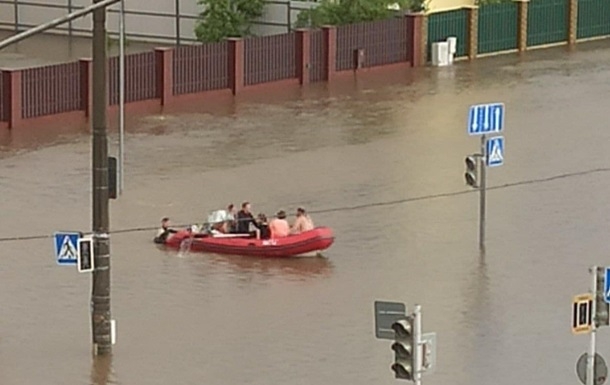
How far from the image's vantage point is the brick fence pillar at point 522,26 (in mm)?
64625

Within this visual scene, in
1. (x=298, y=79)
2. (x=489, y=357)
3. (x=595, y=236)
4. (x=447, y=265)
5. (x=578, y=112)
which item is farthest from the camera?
(x=298, y=79)

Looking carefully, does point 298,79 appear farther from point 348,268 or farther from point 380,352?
point 380,352

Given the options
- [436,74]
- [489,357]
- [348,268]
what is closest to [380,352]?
[489,357]

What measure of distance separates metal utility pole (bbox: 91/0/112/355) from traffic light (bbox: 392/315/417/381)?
27.7 ft

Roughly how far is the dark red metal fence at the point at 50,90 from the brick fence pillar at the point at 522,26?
710 inches

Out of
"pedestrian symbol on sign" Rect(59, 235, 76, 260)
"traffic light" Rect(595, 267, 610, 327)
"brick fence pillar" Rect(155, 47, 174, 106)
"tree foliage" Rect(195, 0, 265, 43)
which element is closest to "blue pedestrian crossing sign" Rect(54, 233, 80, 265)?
"pedestrian symbol on sign" Rect(59, 235, 76, 260)

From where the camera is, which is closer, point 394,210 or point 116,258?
point 116,258

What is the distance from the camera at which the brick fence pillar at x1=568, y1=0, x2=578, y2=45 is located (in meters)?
66.6

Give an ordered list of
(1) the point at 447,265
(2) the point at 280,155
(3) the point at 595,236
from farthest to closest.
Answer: (2) the point at 280,155, (3) the point at 595,236, (1) the point at 447,265

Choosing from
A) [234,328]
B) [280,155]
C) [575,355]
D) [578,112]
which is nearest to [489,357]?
[575,355]

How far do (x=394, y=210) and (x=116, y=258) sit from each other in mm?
6872

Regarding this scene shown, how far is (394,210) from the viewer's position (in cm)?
4078

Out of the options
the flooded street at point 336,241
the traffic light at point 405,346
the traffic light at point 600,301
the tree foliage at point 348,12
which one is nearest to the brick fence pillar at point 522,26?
the tree foliage at point 348,12

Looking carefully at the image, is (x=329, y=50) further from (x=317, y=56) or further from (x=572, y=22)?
(x=572, y=22)
